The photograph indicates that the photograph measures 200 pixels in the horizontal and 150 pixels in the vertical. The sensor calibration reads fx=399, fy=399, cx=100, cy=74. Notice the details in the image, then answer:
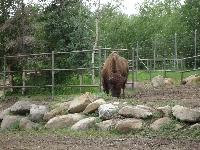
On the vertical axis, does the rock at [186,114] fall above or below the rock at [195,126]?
above

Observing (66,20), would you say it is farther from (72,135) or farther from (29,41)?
(72,135)

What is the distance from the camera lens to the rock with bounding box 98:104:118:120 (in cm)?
931

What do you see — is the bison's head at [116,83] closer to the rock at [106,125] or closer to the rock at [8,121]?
the rock at [8,121]

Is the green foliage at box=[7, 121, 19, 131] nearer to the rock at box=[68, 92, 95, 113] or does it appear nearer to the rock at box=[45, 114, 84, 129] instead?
the rock at box=[45, 114, 84, 129]

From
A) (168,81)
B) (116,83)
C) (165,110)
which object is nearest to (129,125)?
(165,110)

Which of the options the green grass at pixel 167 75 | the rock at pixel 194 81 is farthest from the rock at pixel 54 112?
the green grass at pixel 167 75

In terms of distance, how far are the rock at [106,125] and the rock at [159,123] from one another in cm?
97

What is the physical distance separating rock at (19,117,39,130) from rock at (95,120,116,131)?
2.02 metres

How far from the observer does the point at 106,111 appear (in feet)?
30.6

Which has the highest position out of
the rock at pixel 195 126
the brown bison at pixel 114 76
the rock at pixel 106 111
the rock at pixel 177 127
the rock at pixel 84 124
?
the brown bison at pixel 114 76

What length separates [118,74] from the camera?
40.4 feet

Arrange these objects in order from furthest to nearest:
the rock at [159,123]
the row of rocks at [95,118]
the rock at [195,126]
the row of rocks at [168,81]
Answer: the row of rocks at [168,81] → the row of rocks at [95,118] → the rock at [159,123] → the rock at [195,126]

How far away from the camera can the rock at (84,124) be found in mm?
9219

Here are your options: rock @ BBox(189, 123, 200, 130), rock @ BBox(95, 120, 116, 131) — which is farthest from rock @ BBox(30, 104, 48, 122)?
rock @ BBox(189, 123, 200, 130)
